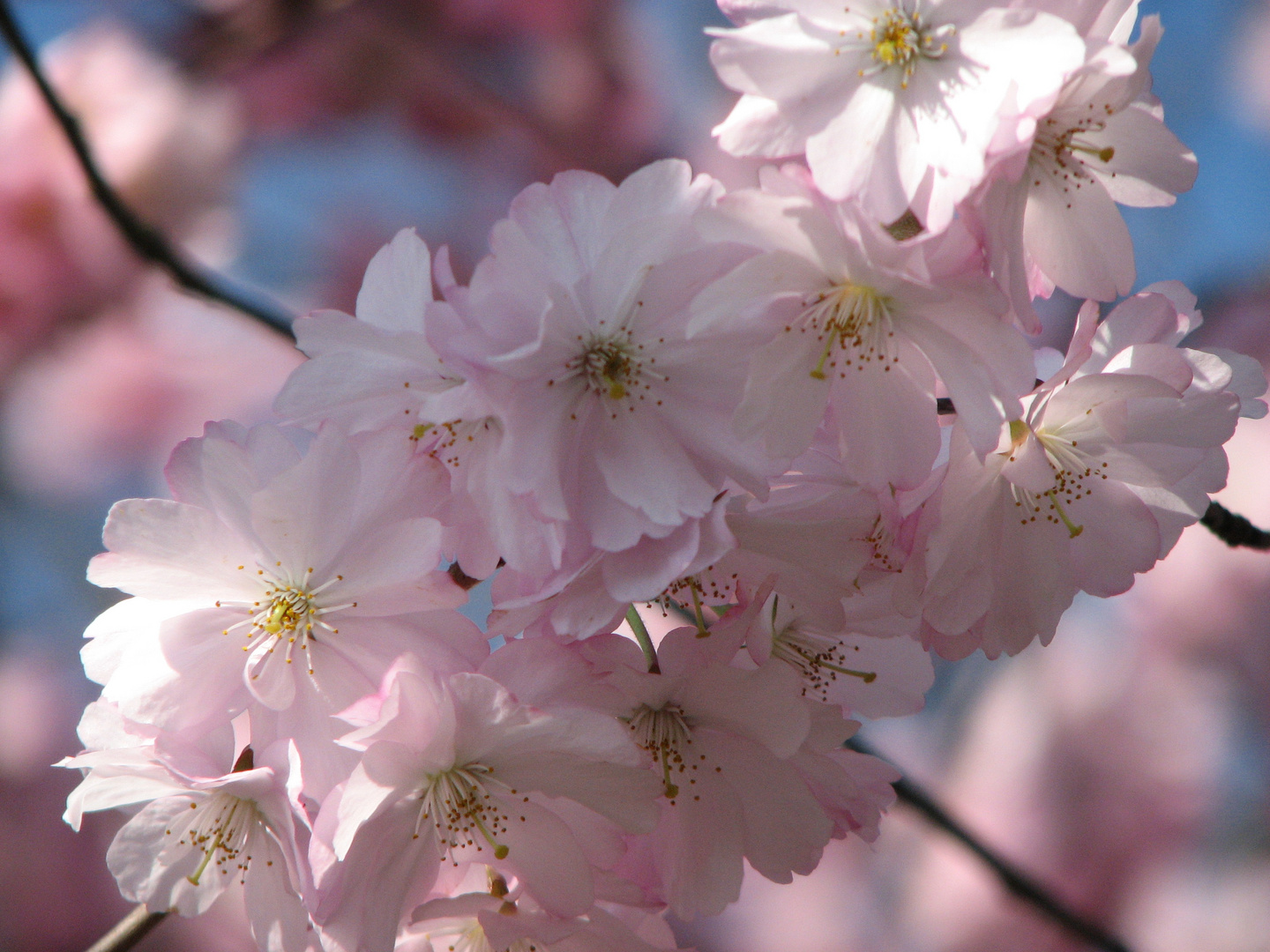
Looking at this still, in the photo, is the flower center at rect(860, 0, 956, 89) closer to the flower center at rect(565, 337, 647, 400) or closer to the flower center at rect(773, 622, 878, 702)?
the flower center at rect(565, 337, 647, 400)

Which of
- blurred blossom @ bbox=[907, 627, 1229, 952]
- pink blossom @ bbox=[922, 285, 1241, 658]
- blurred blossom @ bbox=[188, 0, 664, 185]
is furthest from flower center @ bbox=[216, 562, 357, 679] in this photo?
blurred blossom @ bbox=[907, 627, 1229, 952]

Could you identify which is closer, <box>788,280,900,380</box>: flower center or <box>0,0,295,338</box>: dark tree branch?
<box>788,280,900,380</box>: flower center

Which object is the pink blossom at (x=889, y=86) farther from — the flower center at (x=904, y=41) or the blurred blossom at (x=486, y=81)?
the blurred blossom at (x=486, y=81)

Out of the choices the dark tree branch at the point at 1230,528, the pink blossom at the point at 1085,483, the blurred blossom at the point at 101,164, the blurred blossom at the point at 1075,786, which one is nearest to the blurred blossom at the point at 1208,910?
the blurred blossom at the point at 1075,786

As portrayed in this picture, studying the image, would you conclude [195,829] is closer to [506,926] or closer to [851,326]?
[506,926]

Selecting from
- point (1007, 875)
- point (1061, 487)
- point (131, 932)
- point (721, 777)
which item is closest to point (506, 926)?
point (721, 777)
